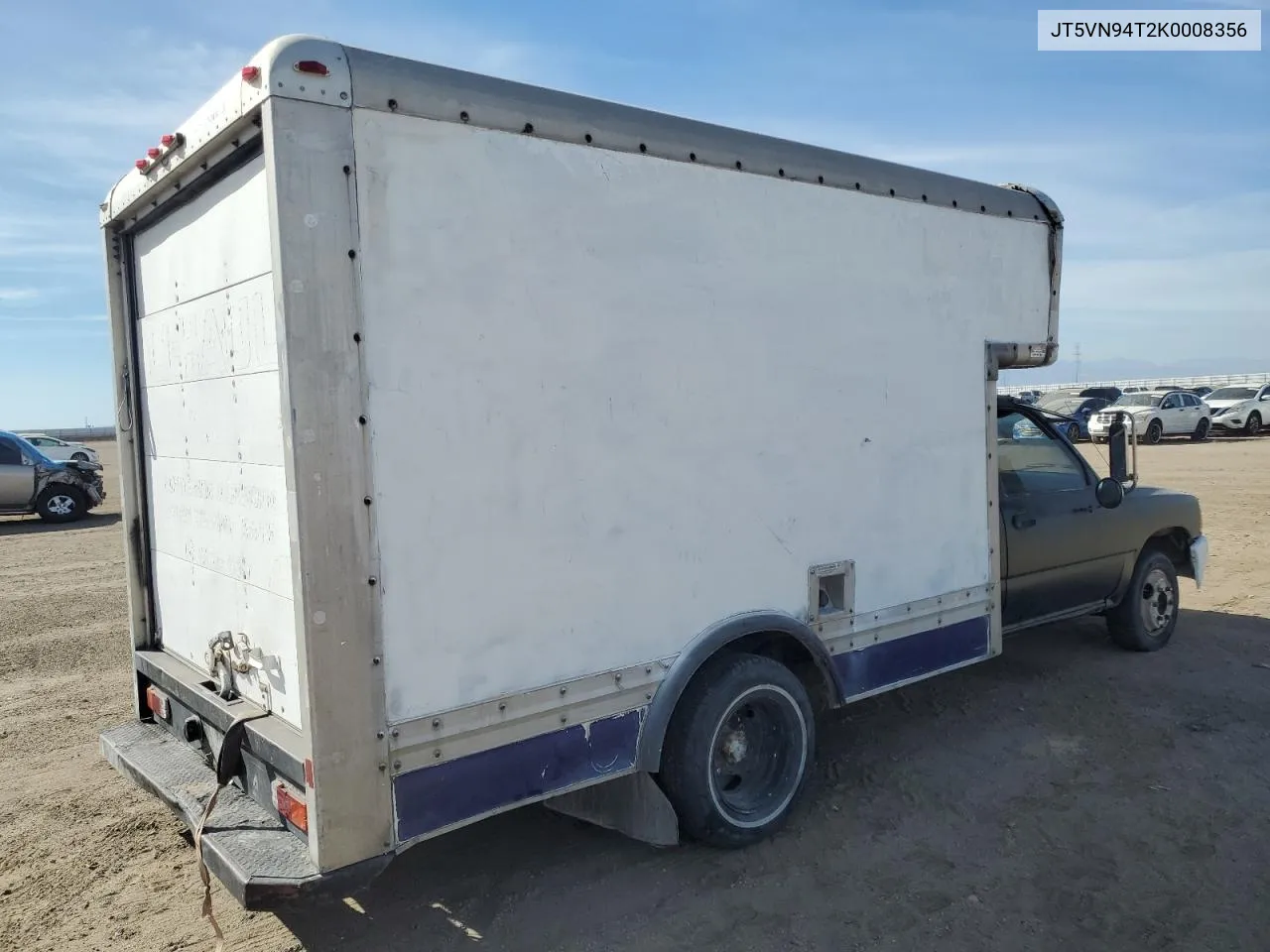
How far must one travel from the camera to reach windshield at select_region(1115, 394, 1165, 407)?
1017 inches

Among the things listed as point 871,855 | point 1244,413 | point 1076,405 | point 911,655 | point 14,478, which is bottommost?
point 871,855

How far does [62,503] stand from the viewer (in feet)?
48.4

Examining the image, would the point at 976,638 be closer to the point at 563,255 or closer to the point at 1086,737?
the point at 1086,737

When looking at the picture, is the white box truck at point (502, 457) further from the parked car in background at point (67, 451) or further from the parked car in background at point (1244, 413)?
the parked car in background at point (1244, 413)

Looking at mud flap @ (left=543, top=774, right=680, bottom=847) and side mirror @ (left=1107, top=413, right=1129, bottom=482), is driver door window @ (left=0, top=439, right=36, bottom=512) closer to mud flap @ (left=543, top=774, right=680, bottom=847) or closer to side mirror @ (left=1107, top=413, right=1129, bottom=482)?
mud flap @ (left=543, top=774, right=680, bottom=847)

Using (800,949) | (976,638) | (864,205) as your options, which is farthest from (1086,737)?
(864,205)

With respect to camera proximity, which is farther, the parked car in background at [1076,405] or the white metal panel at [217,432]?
the parked car in background at [1076,405]

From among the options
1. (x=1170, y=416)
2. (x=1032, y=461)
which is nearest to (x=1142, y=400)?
(x=1170, y=416)

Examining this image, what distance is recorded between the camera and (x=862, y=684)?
4.18m

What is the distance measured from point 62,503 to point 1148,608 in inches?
590

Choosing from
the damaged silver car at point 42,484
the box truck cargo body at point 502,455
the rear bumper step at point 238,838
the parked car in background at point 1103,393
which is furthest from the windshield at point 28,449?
the parked car in background at point 1103,393

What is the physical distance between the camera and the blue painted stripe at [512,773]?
113 inches

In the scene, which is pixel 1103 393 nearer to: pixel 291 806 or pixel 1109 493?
pixel 1109 493

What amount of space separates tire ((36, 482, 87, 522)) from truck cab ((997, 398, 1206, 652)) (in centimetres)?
1431
